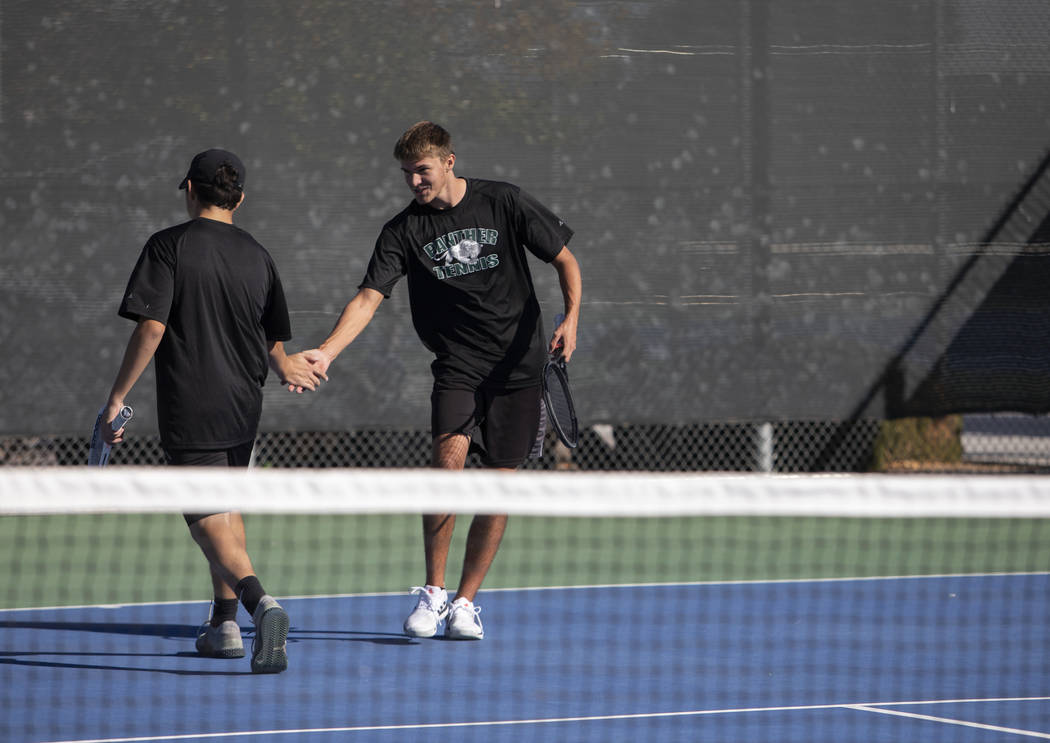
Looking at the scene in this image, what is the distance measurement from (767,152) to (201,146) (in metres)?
2.79

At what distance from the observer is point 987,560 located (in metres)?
7.04

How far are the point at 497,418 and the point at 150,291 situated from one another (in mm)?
1292

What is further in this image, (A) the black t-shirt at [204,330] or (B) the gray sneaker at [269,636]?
(A) the black t-shirt at [204,330]

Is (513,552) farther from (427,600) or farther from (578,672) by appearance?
(578,672)

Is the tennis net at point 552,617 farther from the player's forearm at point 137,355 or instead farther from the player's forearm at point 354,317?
the player's forearm at point 354,317

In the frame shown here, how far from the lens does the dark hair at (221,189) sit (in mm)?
4562

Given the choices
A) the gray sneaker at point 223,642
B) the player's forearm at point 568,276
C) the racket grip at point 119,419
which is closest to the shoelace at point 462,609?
the gray sneaker at point 223,642

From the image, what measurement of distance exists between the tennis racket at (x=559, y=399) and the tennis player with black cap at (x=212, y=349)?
32.8 inches

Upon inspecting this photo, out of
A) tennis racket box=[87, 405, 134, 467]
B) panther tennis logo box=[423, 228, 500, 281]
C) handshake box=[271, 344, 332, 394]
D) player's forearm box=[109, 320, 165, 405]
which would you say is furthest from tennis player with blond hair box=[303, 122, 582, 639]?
tennis racket box=[87, 405, 134, 467]

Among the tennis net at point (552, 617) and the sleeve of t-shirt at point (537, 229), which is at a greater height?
the sleeve of t-shirt at point (537, 229)

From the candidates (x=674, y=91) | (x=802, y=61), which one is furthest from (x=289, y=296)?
(x=802, y=61)

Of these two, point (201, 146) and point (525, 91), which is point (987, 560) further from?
point (201, 146)

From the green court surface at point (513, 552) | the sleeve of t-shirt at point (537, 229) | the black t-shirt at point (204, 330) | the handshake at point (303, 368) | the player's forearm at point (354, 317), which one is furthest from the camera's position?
the green court surface at point (513, 552)

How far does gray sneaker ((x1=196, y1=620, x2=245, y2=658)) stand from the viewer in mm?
4734
